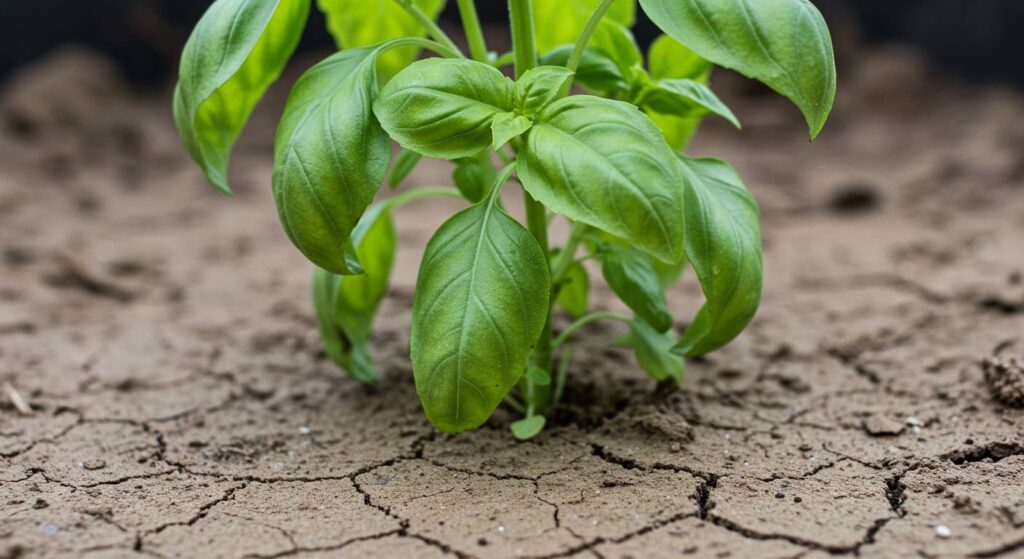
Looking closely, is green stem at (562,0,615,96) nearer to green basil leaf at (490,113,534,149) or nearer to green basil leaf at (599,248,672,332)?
green basil leaf at (490,113,534,149)

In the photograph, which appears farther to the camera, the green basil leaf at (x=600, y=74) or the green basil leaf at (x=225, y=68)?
the green basil leaf at (x=600, y=74)

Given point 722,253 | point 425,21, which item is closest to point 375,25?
point 425,21

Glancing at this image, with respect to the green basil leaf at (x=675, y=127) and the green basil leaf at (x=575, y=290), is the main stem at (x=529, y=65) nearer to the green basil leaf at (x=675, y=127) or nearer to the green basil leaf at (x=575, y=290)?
the green basil leaf at (x=575, y=290)

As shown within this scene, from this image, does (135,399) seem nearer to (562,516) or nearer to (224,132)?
(224,132)

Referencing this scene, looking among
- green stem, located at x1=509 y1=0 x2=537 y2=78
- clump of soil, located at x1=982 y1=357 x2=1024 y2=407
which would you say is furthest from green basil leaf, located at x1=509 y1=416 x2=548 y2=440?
clump of soil, located at x1=982 y1=357 x2=1024 y2=407

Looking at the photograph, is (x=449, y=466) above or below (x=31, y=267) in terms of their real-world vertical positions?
above

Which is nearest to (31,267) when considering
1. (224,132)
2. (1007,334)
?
(224,132)

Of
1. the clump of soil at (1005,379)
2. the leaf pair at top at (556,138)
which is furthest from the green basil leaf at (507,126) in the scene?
the clump of soil at (1005,379)

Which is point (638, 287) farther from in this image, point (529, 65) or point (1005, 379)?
point (1005, 379)
